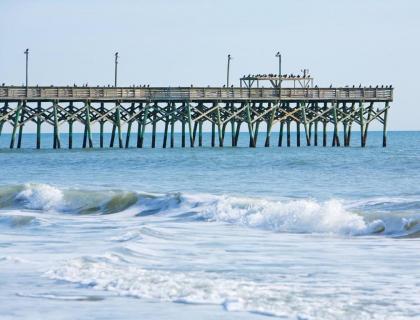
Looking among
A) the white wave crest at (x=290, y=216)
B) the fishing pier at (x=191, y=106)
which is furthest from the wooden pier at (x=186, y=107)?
the white wave crest at (x=290, y=216)

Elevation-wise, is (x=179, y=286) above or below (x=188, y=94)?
below

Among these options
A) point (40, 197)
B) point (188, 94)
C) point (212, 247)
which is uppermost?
point (188, 94)

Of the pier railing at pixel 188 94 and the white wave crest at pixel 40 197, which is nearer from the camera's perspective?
the white wave crest at pixel 40 197

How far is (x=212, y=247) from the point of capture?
1772 cm

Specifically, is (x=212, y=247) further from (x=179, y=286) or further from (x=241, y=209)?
(x=241, y=209)

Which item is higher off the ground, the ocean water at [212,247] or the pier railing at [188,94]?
the pier railing at [188,94]

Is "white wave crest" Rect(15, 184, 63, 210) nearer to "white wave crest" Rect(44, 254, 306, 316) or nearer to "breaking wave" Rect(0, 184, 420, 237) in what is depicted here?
"breaking wave" Rect(0, 184, 420, 237)

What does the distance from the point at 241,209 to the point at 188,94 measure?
91.7 feet

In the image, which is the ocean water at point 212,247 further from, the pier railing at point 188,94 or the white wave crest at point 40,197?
the pier railing at point 188,94

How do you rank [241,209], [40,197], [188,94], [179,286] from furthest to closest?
[188,94], [40,197], [241,209], [179,286]

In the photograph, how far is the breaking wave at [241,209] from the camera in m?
20.8

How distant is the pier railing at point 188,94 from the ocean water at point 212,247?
504 inches

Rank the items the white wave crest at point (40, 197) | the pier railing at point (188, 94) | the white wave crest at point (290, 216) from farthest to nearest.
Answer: the pier railing at point (188, 94)
the white wave crest at point (40, 197)
the white wave crest at point (290, 216)

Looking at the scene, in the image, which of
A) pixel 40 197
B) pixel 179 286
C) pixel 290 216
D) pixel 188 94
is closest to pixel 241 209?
pixel 290 216
